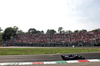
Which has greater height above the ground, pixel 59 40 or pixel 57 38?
pixel 57 38

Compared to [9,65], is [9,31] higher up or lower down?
higher up

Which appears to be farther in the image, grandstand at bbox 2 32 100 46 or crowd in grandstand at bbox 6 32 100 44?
crowd in grandstand at bbox 6 32 100 44

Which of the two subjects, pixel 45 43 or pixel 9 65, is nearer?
pixel 9 65

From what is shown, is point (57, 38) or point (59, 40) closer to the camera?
point (59, 40)

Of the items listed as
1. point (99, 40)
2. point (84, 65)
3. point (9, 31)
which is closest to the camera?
point (84, 65)

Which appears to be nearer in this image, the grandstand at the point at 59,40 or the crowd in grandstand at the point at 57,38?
the grandstand at the point at 59,40

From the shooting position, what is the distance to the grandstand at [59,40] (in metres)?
27.6

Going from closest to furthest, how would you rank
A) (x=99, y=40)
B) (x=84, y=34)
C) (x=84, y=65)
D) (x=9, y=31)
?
(x=84, y=65) → (x=99, y=40) → (x=84, y=34) → (x=9, y=31)

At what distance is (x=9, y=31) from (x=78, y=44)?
89.5 feet

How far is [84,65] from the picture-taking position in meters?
7.94

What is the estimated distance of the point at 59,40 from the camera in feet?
101

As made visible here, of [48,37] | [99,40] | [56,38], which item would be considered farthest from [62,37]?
[99,40]

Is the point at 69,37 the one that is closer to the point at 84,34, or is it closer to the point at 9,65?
the point at 84,34

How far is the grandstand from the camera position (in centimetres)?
2756
